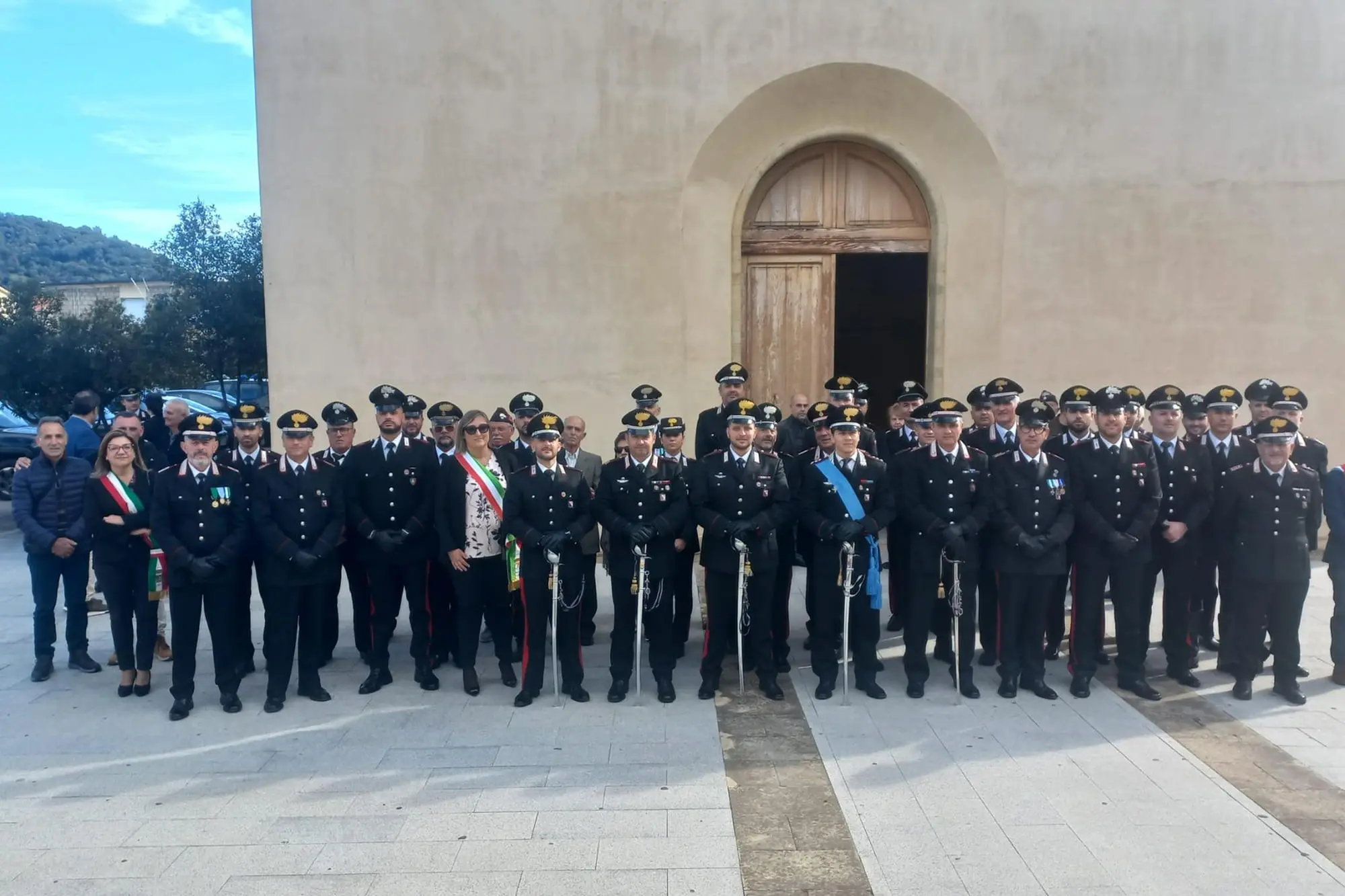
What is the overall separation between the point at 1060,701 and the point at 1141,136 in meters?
6.74

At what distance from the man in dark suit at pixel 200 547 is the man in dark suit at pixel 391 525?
750 millimetres

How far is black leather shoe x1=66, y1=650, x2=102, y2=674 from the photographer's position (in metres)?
6.71

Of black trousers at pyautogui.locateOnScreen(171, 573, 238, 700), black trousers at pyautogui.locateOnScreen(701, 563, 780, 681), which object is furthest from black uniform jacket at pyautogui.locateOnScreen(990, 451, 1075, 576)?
black trousers at pyautogui.locateOnScreen(171, 573, 238, 700)

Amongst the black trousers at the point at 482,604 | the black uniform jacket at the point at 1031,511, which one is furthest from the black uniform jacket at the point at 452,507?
the black uniform jacket at the point at 1031,511

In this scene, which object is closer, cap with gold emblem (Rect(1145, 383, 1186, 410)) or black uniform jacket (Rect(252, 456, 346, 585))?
black uniform jacket (Rect(252, 456, 346, 585))

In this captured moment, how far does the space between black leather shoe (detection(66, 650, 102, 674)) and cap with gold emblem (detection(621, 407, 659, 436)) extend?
4.30 m

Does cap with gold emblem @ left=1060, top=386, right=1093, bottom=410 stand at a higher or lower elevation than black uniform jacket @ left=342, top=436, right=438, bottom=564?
higher

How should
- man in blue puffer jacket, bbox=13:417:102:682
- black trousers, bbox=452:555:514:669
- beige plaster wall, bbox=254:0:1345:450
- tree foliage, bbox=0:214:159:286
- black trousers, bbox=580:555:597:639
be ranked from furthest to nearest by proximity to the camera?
tree foliage, bbox=0:214:159:286
beige plaster wall, bbox=254:0:1345:450
black trousers, bbox=580:555:597:639
man in blue puffer jacket, bbox=13:417:102:682
black trousers, bbox=452:555:514:669

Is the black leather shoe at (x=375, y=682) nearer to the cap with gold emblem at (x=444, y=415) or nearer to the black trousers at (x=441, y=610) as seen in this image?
the black trousers at (x=441, y=610)

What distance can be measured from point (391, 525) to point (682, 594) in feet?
6.70

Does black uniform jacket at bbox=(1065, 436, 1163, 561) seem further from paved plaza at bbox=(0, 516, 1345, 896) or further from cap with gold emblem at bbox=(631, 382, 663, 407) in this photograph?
cap with gold emblem at bbox=(631, 382, 663, 407)

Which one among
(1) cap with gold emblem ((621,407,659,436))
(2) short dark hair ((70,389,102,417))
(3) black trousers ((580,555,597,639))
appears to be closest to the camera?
(1) cap with gold emblem ((621,407,659,436))

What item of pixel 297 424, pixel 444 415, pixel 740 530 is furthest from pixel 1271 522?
pixel 297 424

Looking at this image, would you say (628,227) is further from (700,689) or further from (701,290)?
(700,689)
